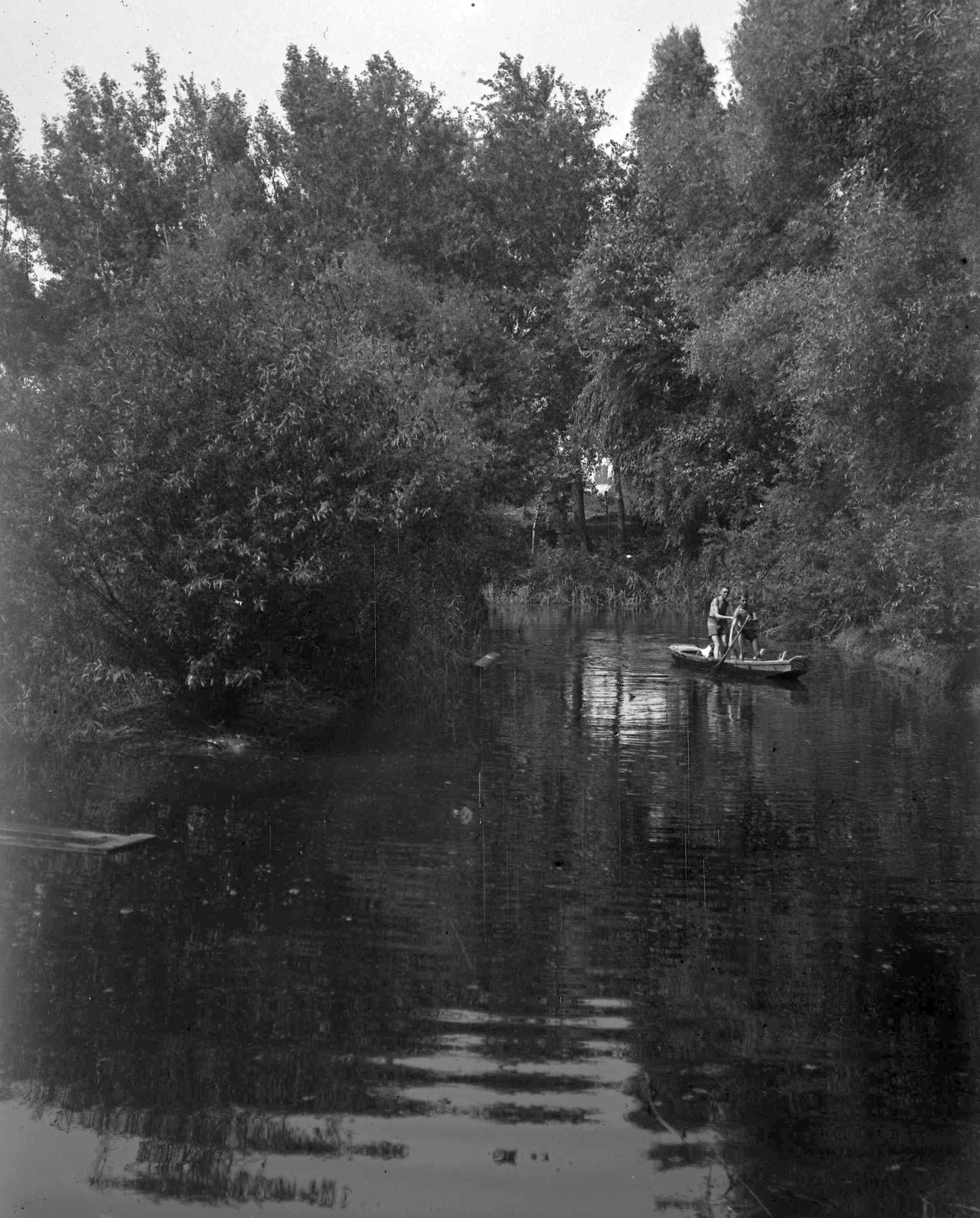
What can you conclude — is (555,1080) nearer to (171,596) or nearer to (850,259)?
(171,596)

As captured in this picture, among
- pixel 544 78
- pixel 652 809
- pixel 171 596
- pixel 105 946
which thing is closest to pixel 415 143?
pixel 544 78

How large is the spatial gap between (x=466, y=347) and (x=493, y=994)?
107ft

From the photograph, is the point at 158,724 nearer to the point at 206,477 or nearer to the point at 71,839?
the point at 206,477

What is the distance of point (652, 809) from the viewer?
13.6m

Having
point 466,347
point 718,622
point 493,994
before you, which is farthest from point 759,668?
point 493,994

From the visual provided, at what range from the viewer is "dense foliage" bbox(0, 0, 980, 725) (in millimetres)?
17578

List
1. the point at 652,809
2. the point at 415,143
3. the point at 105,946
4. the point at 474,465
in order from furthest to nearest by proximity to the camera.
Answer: the point at 415,143 < the point at 474,465 < the point at 652,809 < the point at 105,946

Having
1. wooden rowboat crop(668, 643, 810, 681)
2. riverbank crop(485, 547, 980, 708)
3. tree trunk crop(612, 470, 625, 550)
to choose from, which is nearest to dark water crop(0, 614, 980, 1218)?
wooden rowboat crop(668, 643, 810, 681)

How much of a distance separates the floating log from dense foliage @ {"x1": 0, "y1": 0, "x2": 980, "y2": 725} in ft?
17.5

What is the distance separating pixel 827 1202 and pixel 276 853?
6879 millimetres

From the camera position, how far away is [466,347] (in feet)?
128

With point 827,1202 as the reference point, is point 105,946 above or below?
above

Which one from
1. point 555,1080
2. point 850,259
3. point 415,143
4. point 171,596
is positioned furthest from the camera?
point 415,143

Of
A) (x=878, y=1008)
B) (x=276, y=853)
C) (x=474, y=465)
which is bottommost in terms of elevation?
(x=878, y=1008)
